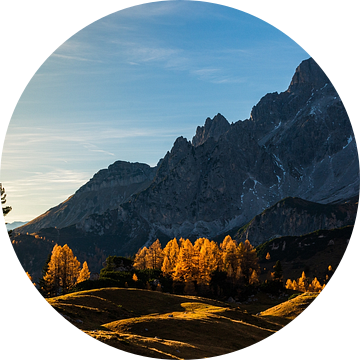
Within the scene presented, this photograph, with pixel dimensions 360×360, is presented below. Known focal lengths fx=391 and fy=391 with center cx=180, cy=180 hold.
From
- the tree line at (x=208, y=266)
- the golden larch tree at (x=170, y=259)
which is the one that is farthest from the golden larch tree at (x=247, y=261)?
the golden larch tree at (x=170, y=259)

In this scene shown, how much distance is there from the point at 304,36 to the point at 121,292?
79078 millimetres

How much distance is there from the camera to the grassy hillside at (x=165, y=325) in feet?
122

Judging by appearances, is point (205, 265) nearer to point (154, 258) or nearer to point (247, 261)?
point (247, 261)

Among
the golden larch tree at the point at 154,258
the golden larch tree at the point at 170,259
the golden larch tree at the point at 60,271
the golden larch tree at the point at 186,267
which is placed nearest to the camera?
the golden larch tree at the point at 60,271

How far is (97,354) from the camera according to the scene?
13.4m

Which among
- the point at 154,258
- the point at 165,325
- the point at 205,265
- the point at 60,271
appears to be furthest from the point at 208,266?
the point at 165,325

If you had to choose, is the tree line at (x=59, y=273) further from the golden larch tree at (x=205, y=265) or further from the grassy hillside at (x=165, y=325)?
the golden larch tree at (x=205, y=265)

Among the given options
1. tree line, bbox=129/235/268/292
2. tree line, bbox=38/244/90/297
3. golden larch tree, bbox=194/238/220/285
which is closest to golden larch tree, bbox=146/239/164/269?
tree line, bbox=129/235/268/292

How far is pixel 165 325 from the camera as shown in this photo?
5356cm

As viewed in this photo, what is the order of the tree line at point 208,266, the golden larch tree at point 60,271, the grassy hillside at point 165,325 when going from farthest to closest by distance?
the tree line at point 208,266, the golden larch tree at point 60,271, the grassy hillside at point 165,325

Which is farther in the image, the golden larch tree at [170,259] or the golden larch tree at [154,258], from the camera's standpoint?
the golden larch tree at [154,258]

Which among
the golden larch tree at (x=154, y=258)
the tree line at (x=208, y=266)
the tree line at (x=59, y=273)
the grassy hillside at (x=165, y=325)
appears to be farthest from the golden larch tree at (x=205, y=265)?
the tree line at (x=59, y=273)

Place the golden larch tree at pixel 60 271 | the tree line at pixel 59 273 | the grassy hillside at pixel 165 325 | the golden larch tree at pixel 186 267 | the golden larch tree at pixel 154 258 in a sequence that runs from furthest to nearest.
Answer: the golden larch tree at pixel 154 258 → the golden larch tree at pixel 186 267 → the golden larch tree at pixel 60 271 → the tree line at pixel 59 273 → the grassy hillside at pixel 165 325

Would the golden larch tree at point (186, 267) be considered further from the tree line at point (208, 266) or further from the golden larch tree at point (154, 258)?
the golden larch tree at point (154, 258)
